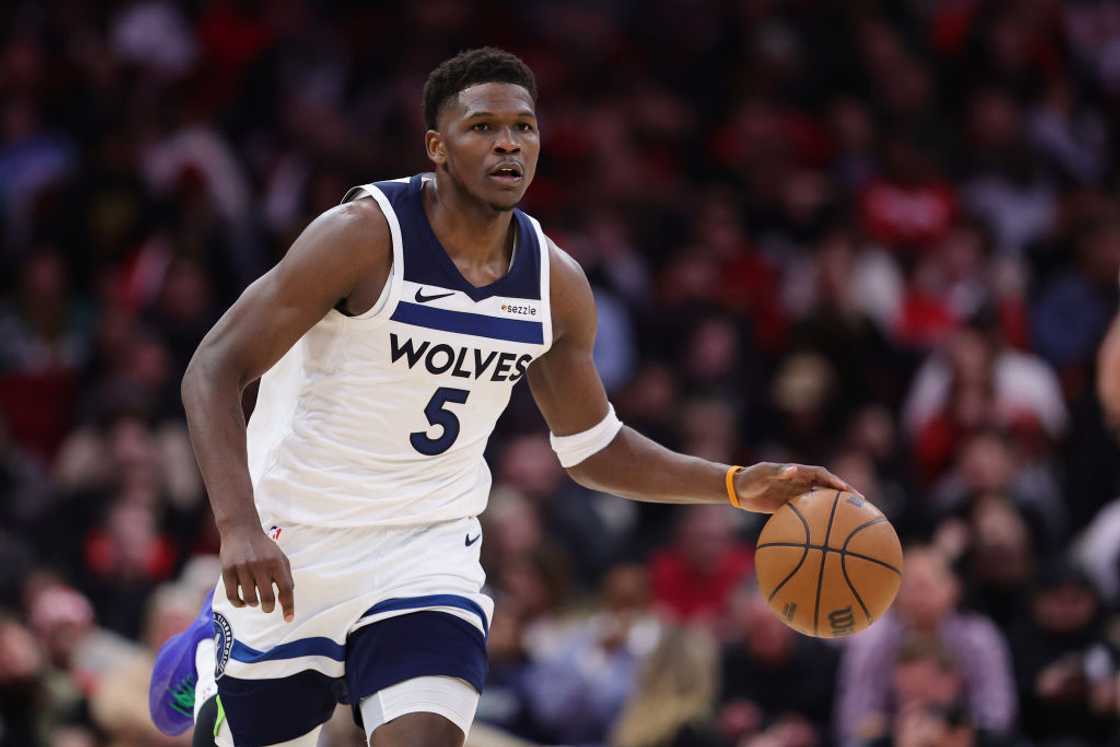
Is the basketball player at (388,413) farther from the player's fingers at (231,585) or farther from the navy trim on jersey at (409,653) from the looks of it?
the player's fingers at (231,585)

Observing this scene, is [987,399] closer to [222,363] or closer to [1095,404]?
[1095,404]

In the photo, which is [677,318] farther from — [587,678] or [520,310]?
[520,310]

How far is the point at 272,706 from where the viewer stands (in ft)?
16.7

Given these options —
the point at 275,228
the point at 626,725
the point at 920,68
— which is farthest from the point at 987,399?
the point at 275,228

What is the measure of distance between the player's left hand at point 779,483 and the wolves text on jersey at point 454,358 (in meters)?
0.83

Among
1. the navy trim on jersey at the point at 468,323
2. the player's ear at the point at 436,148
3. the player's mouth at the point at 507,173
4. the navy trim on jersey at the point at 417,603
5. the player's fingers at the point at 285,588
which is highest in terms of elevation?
the player's ear at the point at 436,148

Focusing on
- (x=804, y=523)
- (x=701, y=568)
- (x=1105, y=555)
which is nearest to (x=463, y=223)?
(x=804, y=523)

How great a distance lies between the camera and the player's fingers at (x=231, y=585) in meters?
4.61

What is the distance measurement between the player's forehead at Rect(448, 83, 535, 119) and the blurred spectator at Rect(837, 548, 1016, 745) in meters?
4.22

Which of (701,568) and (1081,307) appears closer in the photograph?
(701,568)

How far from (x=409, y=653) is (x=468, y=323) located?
955mm

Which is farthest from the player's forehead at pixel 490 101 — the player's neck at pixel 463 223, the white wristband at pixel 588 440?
the white wristband at pixel 588 440

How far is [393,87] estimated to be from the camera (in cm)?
1404

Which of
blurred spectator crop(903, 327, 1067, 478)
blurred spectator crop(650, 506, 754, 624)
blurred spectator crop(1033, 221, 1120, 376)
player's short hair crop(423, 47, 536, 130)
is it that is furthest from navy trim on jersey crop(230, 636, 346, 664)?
blurred spectator crop(1033, 221, 1120, 376)
